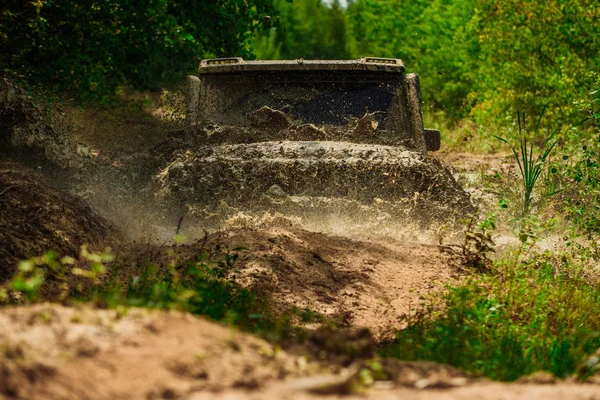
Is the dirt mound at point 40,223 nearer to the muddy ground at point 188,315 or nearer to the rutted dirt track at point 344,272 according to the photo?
the muddy ground at point 188,315

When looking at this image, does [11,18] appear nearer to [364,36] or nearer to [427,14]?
[427,14]

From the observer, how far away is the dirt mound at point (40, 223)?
6.63m

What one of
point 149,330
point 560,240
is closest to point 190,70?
point 560,240

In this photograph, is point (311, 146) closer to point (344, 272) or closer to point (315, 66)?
point (315, 66)

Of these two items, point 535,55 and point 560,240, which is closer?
point 560,240

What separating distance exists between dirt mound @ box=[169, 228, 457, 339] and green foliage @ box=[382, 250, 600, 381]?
0.35 metres

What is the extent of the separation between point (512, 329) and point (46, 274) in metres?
3.23

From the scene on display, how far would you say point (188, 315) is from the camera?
3688 mm

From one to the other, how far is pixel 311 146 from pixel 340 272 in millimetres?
1589

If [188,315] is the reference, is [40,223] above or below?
above

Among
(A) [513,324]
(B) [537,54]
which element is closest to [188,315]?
(A) [513,324]

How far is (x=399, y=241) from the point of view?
25.1 ft

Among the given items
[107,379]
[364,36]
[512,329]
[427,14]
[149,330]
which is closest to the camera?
[107,379]

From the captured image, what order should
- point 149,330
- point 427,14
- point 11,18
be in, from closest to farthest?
point 149,330 → point 11,18 → point 427,14
